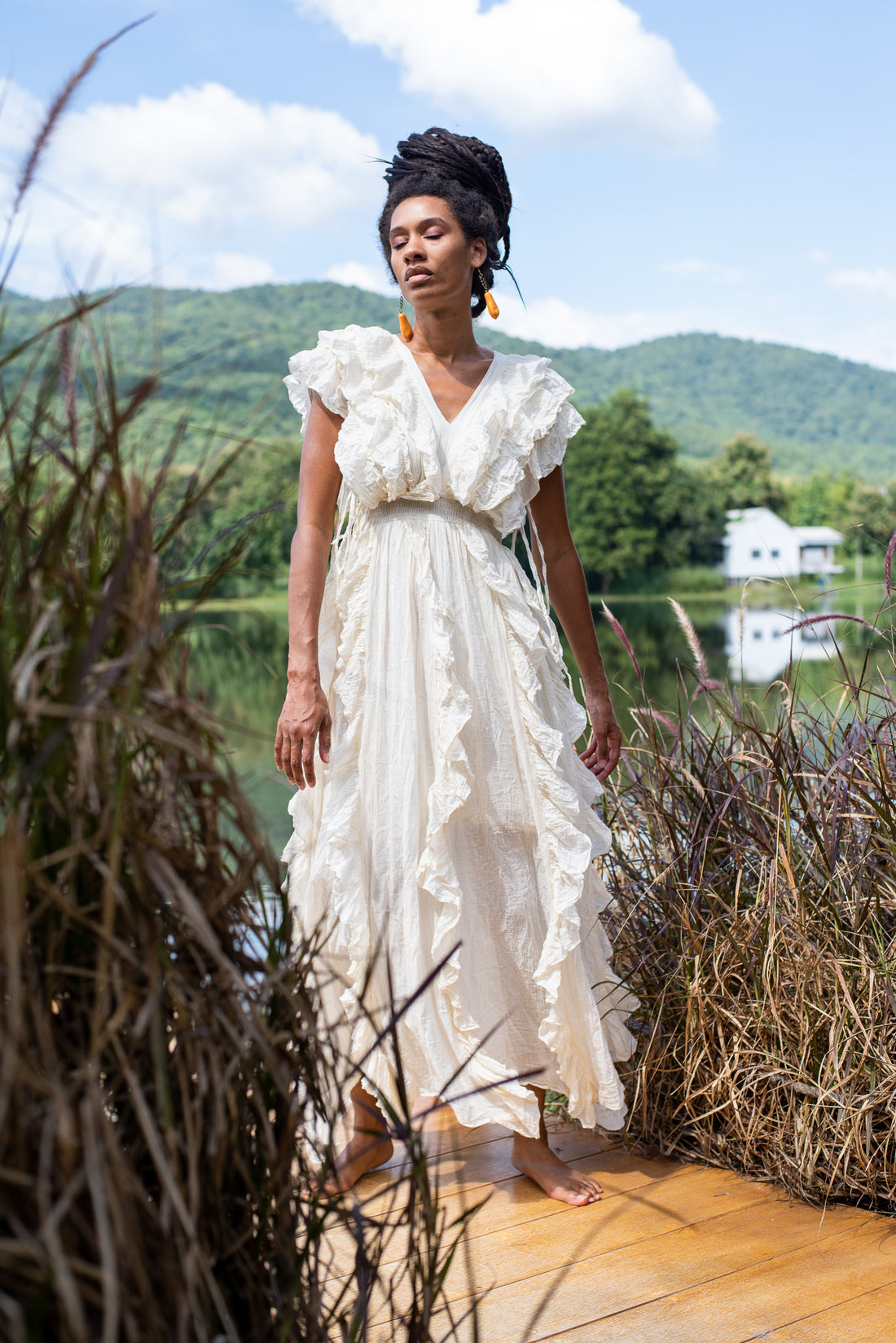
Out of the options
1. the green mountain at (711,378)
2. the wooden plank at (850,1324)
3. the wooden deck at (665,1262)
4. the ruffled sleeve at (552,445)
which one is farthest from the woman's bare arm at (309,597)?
the green mountain at (711,378)

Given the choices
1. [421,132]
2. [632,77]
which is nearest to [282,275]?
[632,77]

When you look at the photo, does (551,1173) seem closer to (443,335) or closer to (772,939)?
(772,939)

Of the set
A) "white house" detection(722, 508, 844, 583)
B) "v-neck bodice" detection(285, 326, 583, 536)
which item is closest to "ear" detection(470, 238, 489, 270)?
"v-neck bodice" detection(285, 326, 583, 536)

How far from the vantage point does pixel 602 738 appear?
233cm

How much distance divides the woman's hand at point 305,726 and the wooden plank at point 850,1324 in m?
1.12

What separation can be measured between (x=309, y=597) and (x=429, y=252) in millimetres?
708

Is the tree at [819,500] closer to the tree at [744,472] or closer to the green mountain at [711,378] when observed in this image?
the tree at [744,472]

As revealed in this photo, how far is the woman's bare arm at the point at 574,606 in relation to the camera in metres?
2.30

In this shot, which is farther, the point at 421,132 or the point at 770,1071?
the point at 421,132

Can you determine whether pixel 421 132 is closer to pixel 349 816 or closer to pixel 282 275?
pixel 349 816

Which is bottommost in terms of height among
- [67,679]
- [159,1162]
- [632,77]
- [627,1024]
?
[627,1024]

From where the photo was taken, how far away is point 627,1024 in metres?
2.30

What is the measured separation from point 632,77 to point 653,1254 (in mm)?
141920


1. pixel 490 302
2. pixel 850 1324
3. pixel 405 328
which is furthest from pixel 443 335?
pixel 850 1324
